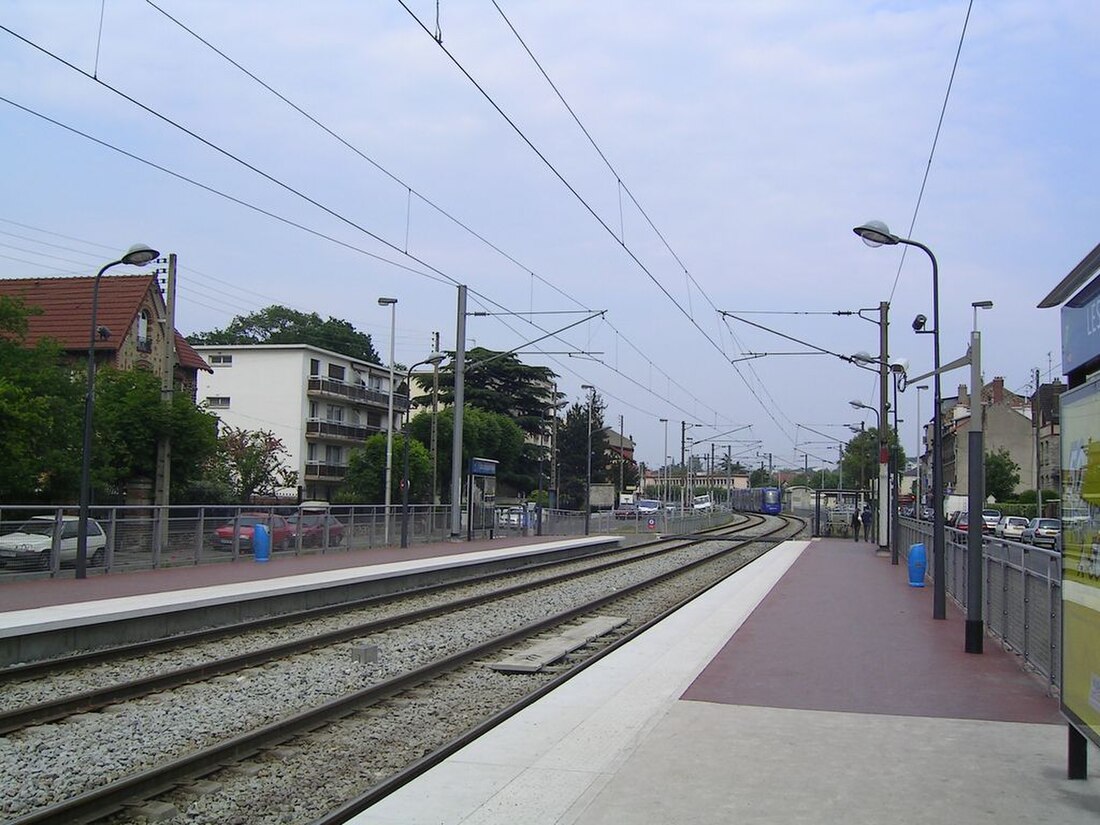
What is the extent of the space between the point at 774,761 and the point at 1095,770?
6.74 ft

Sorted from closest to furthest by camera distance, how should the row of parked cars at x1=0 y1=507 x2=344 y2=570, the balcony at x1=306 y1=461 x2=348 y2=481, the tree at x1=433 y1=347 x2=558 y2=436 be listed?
the row of parked cars at x1=0 y1=507 x2=344 y2=570, the balcony at x1=306 y1=461 x2=348 y2=481, the tree at x1=433 y1=347 x2=558 y2=436

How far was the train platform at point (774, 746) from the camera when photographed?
20.3 ft

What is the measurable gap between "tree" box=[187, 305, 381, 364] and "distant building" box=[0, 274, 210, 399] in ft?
147

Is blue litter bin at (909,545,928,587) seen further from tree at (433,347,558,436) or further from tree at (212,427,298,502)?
tree at (433,347,558,436)

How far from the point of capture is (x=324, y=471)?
72.2 m

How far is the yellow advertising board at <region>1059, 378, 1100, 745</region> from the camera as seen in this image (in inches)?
227

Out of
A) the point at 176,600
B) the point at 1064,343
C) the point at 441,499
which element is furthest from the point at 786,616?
the point at 441,499

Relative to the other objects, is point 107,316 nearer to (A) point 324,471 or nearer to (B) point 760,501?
(A) point 324,471

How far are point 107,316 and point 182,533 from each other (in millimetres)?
26285

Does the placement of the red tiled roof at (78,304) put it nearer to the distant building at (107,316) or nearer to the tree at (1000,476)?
the distant building at (107,316)

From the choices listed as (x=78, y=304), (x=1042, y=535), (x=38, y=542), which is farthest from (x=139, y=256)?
(x=1042, y=535)

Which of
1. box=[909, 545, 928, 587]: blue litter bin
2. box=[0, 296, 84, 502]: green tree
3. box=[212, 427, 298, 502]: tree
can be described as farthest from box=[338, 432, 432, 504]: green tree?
box=[909, 545, 928, 587]: blue litter bin

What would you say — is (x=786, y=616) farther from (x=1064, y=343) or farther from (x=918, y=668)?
(x=1064, y=343)

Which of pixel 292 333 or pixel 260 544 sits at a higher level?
pixel 292 333
